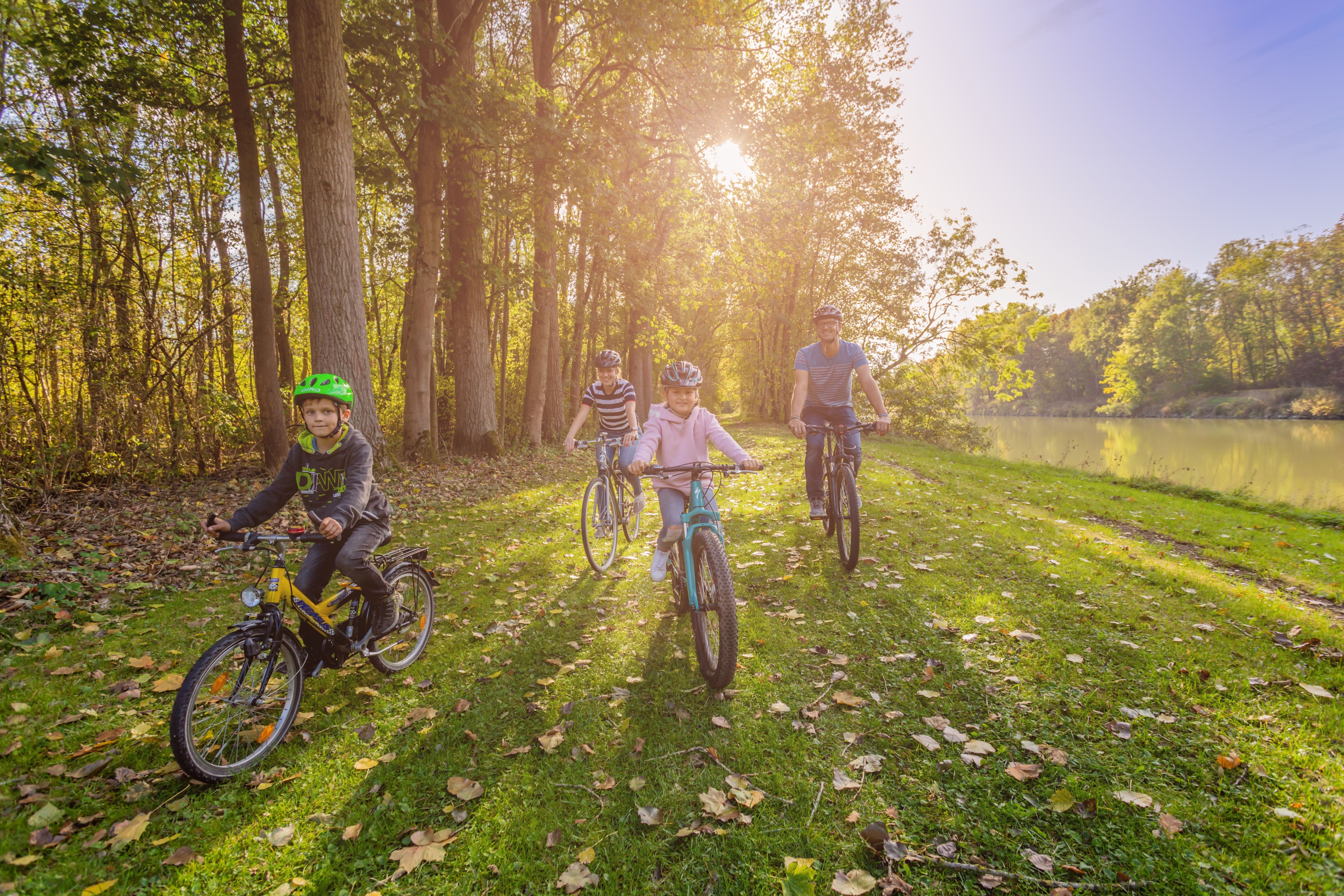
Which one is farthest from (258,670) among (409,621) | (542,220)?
(542,220)

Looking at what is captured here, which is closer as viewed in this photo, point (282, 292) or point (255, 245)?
point (255, 245)

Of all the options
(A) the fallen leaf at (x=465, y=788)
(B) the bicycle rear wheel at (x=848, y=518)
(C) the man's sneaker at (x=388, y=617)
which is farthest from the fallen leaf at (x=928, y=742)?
(C) the man's sneaker at (x=388, y=617)

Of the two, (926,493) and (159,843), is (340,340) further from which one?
(926,493)

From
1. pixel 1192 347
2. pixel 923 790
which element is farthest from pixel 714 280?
pixel 1192 347

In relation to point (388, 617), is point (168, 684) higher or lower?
lower

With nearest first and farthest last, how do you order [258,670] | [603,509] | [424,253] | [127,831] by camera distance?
[127,831] < [258,670] < [603,509] < [424,253]

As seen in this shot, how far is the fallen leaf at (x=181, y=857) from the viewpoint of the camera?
Result: 2.34m

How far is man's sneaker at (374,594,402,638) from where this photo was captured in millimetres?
3787

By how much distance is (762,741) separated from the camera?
10.5 ft

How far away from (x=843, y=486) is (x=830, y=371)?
1.40 m

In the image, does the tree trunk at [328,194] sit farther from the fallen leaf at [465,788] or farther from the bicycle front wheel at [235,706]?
the fallen leaf at [465,788]

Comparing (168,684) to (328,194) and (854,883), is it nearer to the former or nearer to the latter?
(854,883)

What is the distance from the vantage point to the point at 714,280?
15.3 metres

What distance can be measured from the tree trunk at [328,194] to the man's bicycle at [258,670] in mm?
5728
